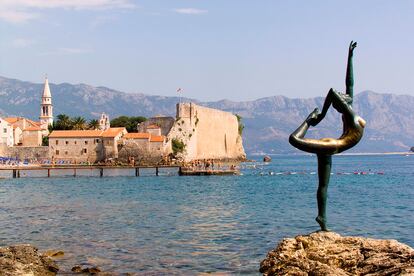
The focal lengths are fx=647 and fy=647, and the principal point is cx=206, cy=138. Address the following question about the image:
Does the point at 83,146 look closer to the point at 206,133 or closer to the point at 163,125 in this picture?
the point at 163,125

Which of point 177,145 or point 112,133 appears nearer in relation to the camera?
point 112,133

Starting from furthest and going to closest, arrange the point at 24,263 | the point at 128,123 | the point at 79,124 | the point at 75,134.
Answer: the point at 128,123, the point at 79,124, the point at 75,134, the point at 24,263

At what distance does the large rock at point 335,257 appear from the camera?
945cm

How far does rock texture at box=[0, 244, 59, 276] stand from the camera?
40.0ft

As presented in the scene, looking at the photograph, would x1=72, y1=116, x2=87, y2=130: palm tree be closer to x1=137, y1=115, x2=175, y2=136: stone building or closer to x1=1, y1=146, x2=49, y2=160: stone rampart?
x1=1, y1=146, x2=49, y2=160: stone rampart

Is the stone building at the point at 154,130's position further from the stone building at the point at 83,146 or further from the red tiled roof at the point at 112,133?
the stone building at the point at 83,146

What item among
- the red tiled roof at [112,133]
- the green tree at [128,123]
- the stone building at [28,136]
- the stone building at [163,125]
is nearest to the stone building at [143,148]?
the red tiled roof at [112,133]

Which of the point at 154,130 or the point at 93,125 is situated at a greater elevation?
the point at 93,125

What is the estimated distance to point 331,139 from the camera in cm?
1023

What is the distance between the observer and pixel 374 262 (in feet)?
31.5

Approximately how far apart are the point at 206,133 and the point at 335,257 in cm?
9011

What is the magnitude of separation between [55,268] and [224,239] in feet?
19.6

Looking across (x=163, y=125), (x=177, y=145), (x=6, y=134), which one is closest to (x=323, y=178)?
(x=177, y=145)

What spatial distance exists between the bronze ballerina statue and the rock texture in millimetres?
5790
